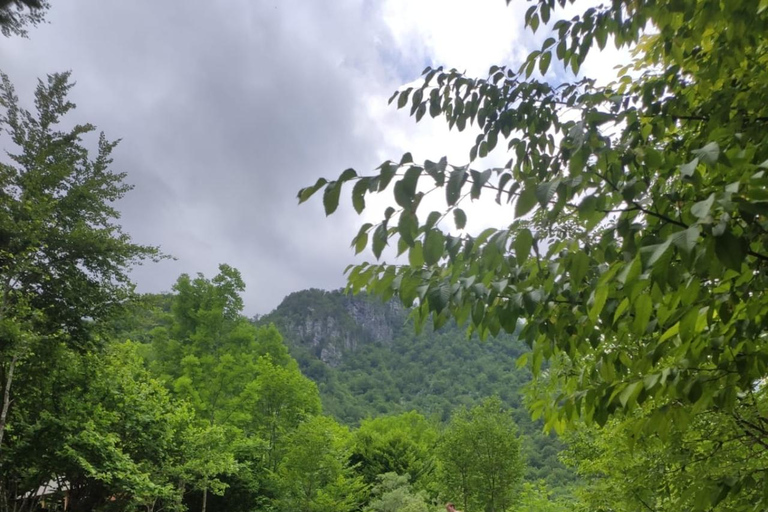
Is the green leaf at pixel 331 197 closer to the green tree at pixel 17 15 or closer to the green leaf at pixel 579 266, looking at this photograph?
the green leaf at pixel 579 266

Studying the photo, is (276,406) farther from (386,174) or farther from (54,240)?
(386,174)

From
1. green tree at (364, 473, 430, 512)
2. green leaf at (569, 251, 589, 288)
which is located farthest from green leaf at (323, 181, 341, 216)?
green tree at (364, 473, 430, 512)

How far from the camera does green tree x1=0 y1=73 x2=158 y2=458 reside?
952 cm

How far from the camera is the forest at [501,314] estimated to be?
54.2 inches

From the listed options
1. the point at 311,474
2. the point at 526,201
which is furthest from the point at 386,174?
the point at 311,474

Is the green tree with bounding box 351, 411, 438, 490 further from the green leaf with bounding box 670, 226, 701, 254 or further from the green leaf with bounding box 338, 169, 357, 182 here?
the green leaf with bounding box 670, 226, 701, 254

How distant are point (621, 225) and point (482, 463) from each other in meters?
17.9

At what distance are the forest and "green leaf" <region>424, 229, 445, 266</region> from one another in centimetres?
1

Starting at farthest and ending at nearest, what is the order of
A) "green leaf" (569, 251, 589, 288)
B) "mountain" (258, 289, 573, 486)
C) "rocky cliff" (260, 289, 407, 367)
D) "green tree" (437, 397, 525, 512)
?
"rocky cliff" (260, 289, 407, 367) < "mountain" (258, 289, 573, 486) < "green tree" (437, 397, 525, 512) < "green leaf" (569, 251, 589, 288)

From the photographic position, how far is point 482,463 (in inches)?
685

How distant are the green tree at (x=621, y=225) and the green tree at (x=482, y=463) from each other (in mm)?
15902

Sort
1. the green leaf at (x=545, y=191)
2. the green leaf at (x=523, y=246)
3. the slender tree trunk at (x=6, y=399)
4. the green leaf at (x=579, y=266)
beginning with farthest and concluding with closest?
the slender tree trunk at (x=6, y=399) → the green leaf at (x=579, y=266) → the green leaf at (x=523, y=246) → the green leaf at (x=545, y=191)

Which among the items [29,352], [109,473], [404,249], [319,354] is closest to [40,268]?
[29,352]

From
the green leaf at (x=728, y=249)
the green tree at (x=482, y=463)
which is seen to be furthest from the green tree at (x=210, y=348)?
the green leaf at (x=728, y=249)
